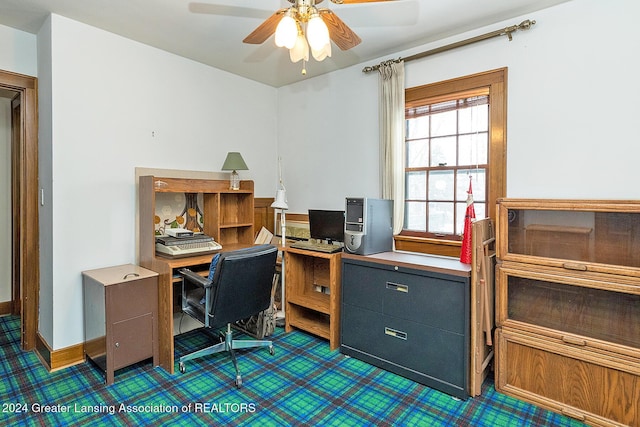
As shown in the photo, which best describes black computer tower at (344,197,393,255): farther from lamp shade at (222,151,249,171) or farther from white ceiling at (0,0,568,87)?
white ceiling at (0,0,568,87)

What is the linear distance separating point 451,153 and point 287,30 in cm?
187

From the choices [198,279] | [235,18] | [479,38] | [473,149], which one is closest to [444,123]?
[473,149]

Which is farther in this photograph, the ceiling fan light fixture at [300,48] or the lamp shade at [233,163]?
the lamp shade at [233,163]

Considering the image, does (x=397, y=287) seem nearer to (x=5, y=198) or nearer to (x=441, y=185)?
(x=441, y=185)

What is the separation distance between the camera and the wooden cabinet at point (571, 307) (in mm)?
1982

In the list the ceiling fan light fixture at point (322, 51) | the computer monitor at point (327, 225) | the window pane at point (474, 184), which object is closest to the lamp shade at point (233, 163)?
the computer monitor at point (327, 225)

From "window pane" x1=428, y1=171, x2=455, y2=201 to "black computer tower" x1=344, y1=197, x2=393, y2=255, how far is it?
0.45 metres

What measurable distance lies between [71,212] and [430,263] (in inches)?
110

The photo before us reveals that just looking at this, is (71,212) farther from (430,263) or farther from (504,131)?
(504,131)

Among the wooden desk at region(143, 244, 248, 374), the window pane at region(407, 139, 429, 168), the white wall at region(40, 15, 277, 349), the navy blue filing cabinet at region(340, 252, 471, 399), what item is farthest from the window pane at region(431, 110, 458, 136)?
the wooden desk at region(143, 244, 248, 374)

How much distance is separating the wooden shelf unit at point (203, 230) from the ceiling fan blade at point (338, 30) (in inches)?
69.1

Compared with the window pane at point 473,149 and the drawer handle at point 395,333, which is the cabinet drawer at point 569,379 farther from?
the window pane at point 473,149

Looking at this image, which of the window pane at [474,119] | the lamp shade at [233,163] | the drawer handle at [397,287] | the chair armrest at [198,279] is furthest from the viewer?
the lamp shade at [233,163]

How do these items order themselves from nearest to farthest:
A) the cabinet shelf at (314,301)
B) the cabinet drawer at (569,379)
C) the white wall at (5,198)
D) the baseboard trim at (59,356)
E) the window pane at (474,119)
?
the cabinet drawer at (569,379) < the baseboard trim at (59,356) < the window pane at (474,119) < the cabinet shelf at (314,301) < the white wall at (5,198)
